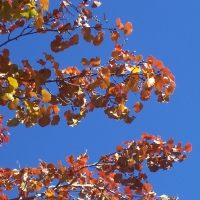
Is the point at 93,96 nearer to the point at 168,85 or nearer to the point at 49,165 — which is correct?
the point at 168,85

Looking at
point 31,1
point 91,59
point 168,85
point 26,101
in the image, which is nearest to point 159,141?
point 168,85

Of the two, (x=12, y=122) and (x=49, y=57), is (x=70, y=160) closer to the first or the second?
(x=12, y=122)

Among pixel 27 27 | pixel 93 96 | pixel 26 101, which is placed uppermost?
pixel 27 27

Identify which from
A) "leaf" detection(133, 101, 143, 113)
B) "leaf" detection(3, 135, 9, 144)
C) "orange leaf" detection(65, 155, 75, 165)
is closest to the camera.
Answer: "leaf" detection(133, 101, 143, 113)

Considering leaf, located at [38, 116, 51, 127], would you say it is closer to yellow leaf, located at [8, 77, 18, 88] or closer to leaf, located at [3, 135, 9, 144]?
yellow leaf, located at [8, 77, 18, 88]

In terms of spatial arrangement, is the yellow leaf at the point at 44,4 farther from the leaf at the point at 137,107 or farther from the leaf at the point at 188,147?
the leaf at the point at 188,147

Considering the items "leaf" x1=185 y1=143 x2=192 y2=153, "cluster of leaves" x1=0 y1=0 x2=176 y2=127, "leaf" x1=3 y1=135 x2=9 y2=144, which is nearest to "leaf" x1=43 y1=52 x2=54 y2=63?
"cluster of leaves" x1=0 y1=0 x2=176 y2=127

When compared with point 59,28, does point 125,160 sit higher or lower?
lower

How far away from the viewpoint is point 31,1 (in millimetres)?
3033

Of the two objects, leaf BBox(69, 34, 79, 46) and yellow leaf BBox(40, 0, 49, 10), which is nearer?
yellow leaf BBox(40, 0, 49, 10)

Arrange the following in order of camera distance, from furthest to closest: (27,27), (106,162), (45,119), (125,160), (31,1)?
(106,162)
(125,160)
(45,119)
(27,27)
(31,1)

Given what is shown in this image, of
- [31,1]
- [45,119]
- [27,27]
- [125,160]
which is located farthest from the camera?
[125,160]

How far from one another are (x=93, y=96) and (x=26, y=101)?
0.66 meters

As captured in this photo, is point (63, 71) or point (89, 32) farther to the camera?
point (63, 71)
